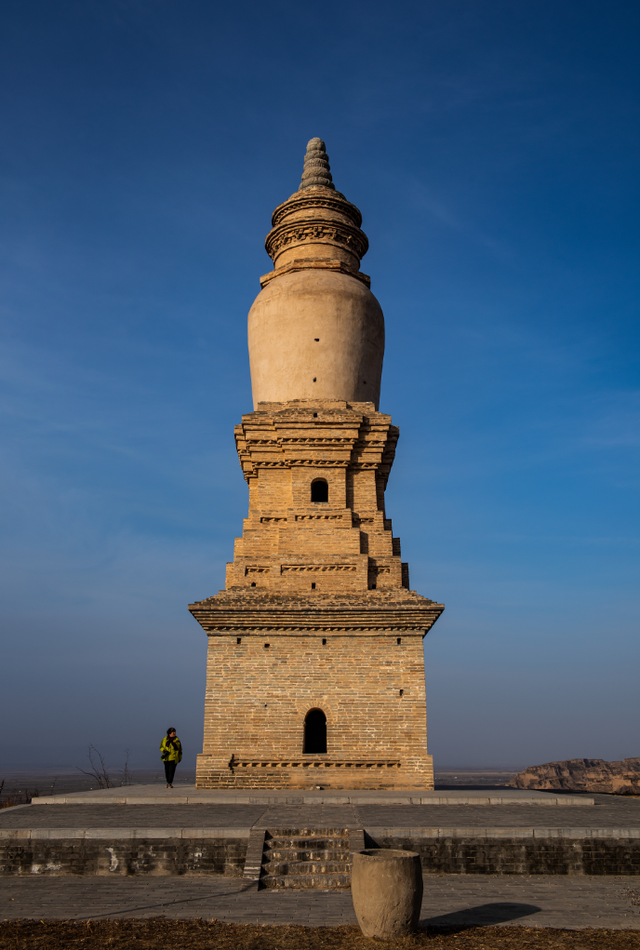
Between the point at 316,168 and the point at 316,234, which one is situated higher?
the point at 316,168

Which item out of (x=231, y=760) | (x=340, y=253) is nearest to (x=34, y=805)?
(x=231, y=760)

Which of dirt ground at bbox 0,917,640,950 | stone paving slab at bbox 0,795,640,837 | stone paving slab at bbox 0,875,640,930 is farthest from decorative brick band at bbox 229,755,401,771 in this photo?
dirt ground at bbox 0,917,640,950

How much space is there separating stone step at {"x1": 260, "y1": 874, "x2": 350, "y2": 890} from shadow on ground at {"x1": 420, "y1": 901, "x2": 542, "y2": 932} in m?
1.67

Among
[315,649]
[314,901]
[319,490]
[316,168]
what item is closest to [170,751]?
[315,649]

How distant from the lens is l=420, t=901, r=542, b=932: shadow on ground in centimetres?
714

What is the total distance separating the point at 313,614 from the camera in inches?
662

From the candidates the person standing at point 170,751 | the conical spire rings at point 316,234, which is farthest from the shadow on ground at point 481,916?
the conical spire rings at point 316,234

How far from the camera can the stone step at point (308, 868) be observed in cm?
901

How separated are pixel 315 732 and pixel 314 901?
10.3m

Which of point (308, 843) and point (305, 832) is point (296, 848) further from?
point (305, 832)

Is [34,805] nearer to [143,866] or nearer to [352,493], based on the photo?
[143,866]

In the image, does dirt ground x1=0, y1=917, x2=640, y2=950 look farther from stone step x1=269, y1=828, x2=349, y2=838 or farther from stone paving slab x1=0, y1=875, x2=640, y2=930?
stone step x1=269, y1=828, x2=349, y2=838

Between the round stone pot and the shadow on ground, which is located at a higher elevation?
the round stone pot

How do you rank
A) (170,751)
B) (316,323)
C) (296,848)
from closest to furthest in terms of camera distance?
1. (296,848)
2. (170,751)
3. (316,323)
